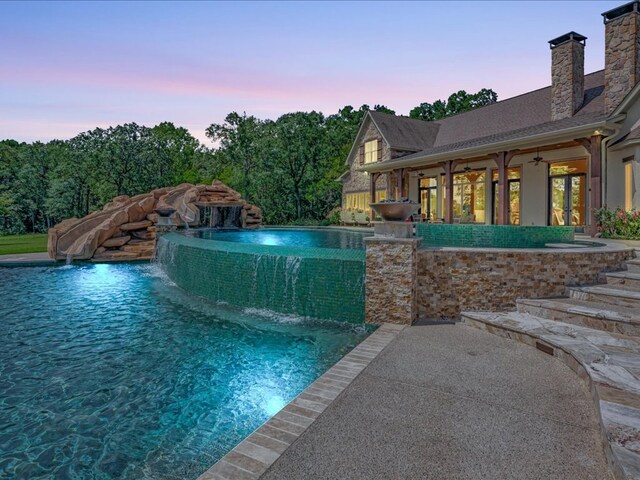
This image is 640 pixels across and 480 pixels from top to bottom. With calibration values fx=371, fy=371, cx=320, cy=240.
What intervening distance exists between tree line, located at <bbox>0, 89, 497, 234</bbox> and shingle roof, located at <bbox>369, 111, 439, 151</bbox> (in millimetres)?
5538

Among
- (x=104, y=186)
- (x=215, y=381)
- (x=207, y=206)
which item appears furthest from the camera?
(x=104, y=186)

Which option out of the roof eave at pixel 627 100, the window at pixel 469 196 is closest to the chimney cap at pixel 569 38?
the roof eave at pixel 627 100

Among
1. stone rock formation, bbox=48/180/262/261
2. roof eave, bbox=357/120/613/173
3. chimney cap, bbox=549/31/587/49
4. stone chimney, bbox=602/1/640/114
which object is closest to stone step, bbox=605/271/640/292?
roof eave, bbox=357/120/613/173

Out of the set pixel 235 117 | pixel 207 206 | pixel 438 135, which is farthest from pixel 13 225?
pixel 438 135

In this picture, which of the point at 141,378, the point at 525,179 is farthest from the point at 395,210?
the point at 525,179

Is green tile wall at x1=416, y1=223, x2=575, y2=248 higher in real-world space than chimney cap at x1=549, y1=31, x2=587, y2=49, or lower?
lower

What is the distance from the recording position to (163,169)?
3369 cm

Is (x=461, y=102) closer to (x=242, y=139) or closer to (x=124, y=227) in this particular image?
(x=242, y=139)

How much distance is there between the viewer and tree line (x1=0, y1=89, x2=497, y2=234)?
28.0 metres

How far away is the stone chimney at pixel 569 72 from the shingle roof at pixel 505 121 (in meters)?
0.44

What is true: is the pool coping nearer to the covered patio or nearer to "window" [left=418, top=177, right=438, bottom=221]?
the covered patio

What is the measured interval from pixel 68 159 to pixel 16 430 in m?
37.3

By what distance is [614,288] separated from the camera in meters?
5.98

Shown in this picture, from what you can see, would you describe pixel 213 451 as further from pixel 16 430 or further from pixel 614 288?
pixel 614 288
